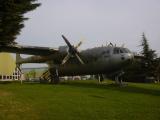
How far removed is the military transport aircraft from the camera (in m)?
31.9

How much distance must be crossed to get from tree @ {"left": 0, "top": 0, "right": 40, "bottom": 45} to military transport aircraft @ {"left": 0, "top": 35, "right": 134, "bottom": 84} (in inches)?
288

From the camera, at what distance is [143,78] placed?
64375 mm

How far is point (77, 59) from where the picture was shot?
35.6 m

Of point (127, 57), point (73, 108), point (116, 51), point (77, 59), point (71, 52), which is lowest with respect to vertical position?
point (73, 108)

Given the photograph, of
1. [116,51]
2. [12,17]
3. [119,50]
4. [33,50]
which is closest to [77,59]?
[116,51]

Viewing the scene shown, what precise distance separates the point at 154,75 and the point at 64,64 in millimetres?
33223

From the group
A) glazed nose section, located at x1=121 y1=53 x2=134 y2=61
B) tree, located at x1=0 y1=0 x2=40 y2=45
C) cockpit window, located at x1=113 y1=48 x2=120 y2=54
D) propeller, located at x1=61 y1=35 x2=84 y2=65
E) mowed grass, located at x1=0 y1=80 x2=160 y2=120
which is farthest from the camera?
propeller, located at x1=61 y1=35 x2=84 y2=65

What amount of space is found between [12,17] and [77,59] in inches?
574

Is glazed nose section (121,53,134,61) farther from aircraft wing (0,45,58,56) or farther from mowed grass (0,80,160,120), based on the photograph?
mowed grass (0,80,160,120)

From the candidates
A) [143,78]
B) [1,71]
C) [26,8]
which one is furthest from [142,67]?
[26,8]

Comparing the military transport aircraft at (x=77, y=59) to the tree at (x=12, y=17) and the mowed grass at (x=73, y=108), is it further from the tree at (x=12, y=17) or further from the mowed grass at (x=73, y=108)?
the mowed grass at (x=73, y=108)

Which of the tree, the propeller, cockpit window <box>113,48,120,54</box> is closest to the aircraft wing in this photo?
the propeller

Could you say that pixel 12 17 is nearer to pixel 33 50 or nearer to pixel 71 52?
pixel 71 52

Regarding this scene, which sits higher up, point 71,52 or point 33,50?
point 33,50
